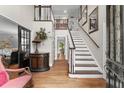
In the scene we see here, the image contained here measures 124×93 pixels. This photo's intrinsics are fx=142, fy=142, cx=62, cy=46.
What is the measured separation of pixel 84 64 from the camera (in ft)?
17.7

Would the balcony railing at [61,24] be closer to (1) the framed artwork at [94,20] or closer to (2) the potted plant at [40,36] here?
(2) the potted plant at [40,36]

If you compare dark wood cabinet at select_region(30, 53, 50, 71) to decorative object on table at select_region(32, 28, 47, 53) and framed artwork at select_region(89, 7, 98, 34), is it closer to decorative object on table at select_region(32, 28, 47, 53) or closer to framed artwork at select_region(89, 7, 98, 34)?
decorative object on table at select_region(32, 28, 47, 53)

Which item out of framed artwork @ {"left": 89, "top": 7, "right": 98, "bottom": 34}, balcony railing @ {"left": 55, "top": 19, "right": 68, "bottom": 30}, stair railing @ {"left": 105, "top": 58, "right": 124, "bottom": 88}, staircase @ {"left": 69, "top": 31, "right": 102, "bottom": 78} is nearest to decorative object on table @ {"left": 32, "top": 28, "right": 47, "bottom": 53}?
staircase @ {"left": 69, "top": 31, "right": 102, "bottom": 78}

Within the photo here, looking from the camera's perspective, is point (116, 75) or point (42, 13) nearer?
point (116, 75)

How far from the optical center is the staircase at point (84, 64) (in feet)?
14.8

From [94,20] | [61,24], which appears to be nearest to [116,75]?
[94,20]

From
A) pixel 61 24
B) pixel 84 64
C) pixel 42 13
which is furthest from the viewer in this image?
pixel 61 24

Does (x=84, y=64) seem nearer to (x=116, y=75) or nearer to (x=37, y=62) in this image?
(x=37, y=62)

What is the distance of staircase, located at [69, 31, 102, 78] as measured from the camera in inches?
177

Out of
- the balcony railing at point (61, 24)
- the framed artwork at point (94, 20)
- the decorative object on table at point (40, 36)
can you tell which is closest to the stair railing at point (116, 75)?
the framed artwork at point (94, 20)

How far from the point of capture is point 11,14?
371cm
